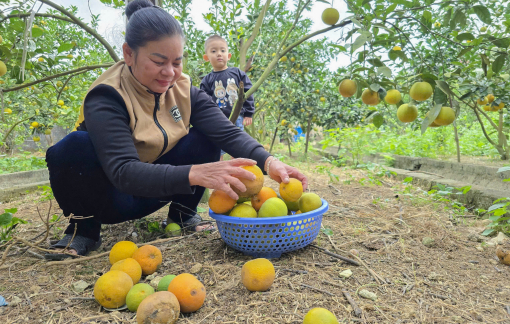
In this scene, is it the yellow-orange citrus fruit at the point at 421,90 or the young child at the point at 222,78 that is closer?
the yellow-orange citrus fruit at the point at 421,90

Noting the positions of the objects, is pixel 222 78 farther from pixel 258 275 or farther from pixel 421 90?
pixel 258 275

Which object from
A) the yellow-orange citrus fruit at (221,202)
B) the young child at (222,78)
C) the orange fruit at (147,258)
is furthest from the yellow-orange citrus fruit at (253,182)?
the young child at (222,78)

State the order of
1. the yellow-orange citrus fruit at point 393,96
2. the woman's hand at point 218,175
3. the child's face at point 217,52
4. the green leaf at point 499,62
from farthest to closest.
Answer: the child's face at point 217,52, the yellow-orange citrus fruit at point 393,96, the green leaf at point 499,62, the woman's hand at point 218,175

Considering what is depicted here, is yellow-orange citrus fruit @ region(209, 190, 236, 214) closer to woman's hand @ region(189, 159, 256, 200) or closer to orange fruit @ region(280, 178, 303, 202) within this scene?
woman's hand @ region(189, 159, 256, 200)

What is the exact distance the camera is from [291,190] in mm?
1710

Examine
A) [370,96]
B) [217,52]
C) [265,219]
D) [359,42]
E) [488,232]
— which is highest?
[217,52]

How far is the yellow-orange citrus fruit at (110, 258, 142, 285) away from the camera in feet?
4.70

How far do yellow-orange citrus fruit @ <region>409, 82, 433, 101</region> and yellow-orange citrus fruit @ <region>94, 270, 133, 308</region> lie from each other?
179cm

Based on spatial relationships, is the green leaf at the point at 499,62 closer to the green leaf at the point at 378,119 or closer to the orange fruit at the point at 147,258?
the green leaf at the point at 378,119

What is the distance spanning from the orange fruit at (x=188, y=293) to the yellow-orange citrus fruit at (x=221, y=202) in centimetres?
43

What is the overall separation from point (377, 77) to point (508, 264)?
128cm

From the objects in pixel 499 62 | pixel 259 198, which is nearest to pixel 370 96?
pixel 499 62

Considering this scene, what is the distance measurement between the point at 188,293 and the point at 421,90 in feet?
5.34

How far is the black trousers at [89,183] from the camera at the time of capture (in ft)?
5.96
